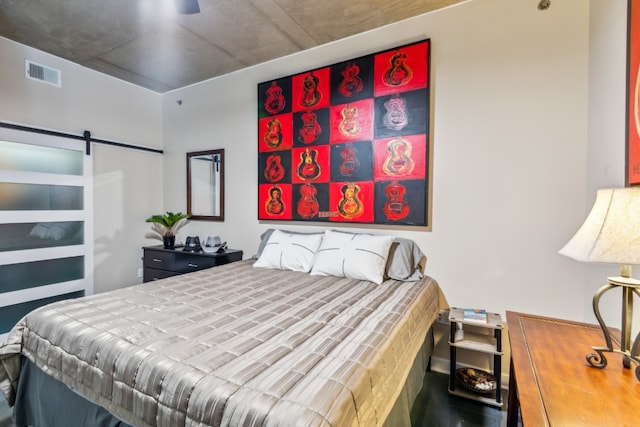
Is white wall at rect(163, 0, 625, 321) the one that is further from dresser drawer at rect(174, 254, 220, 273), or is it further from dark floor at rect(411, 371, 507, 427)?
dresser drawer at rect(174, 254, 220, 273)

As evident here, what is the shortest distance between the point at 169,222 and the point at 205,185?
2.03 ft

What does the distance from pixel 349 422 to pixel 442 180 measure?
194 centimetres

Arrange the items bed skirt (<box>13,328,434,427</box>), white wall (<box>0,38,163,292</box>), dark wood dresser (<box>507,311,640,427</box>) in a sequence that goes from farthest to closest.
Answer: white wall (<box>0,38,163,292</box>), bed skirt (<box>13,328,434,427</box>), dark wood dresser (<box>507,311,640,427</box>)

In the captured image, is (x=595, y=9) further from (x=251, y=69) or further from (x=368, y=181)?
(x=251, y=69)

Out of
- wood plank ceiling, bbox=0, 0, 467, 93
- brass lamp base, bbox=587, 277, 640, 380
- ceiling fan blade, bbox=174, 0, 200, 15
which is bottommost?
brass lamp base, bbox=587, 277, 640, 380

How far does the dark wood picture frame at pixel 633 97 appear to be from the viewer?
1.29 m

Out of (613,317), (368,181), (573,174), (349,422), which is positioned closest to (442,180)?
(368,181)

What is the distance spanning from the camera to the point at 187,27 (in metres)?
2.52

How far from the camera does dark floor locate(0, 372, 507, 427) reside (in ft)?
5.84

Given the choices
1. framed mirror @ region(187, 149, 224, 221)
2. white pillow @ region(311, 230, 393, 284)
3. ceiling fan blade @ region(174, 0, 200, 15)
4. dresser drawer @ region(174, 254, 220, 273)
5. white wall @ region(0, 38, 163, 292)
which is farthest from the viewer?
framed mirror @ region(187, 149, 224, 221)

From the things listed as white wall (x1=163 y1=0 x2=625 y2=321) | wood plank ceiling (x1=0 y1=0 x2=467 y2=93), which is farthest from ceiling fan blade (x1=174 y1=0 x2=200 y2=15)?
white wall (x1=163 y1=0 x2=625 y2=321)

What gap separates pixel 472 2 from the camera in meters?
2.22

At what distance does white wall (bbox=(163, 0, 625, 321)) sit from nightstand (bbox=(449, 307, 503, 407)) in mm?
193

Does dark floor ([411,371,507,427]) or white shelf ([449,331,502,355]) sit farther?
white shelf ([449,331,502,355])
